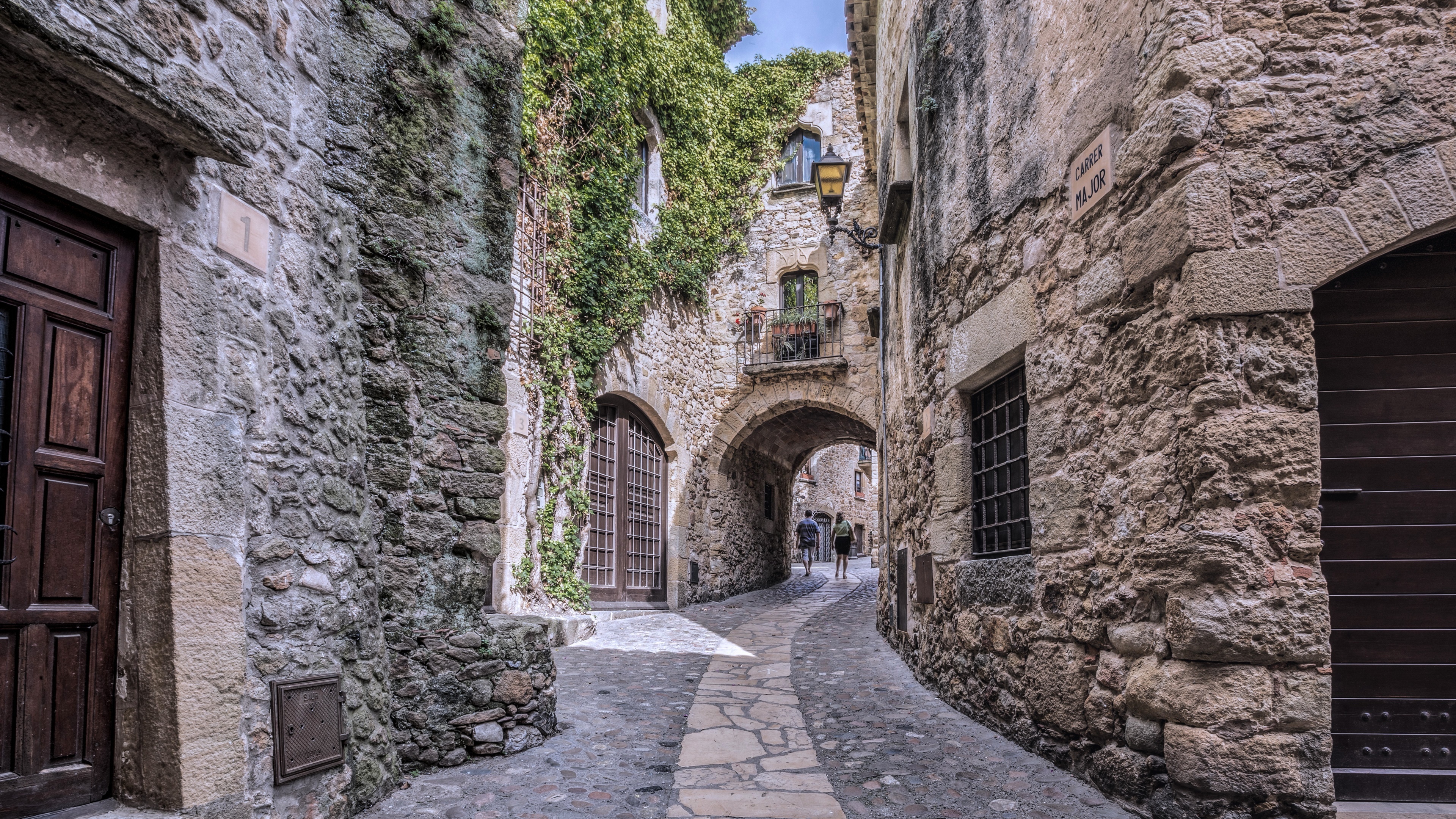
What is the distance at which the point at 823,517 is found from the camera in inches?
1019

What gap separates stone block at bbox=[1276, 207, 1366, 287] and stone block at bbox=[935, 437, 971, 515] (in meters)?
2.33

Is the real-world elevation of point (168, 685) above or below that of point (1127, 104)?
below

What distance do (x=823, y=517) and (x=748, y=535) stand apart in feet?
43.3

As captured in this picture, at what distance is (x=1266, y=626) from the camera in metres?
2.40

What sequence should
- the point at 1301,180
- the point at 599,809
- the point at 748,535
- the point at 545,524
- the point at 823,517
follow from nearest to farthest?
the point at 1301,180
the point at 599,809
the point at 545,524
the point at 748,535
the point at 823,517

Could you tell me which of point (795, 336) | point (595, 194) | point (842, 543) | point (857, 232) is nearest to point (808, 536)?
point (842, 543)

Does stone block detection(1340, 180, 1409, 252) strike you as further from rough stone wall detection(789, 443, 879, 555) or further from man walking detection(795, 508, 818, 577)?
rough stone wall detection(789, 443, 879, 555)

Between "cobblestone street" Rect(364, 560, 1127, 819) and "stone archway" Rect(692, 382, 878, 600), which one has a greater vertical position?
"stone archway" Rect(692, 382, 878, 600)

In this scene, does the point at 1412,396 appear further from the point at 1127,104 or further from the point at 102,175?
the point at 102,175

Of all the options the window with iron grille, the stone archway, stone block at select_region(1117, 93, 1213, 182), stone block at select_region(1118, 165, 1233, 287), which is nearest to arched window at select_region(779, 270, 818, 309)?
the stone archway

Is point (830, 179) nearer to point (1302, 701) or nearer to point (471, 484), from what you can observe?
point (471, 484)

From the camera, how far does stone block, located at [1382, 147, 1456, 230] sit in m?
2.42

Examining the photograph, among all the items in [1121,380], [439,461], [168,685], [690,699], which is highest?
[1121,380]

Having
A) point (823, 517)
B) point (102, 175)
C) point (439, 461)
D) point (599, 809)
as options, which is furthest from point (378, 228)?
point (823, 517)
